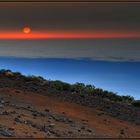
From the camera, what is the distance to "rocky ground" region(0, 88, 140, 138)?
1673 cm

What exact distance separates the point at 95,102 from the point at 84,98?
2.17 feet

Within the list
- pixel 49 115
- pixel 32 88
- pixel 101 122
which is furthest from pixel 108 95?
pixel 49 115

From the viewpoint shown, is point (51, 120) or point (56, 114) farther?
point (56, 114)

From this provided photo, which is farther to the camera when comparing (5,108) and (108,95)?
(108,95)

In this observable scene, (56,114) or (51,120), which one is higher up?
(56,114)

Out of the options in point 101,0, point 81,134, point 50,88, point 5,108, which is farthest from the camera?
point 50,88

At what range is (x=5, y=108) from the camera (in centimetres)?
1911

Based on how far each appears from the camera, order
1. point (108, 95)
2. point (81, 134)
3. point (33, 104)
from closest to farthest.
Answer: point (81, 134) < point (33, 104) < point (108, 95)

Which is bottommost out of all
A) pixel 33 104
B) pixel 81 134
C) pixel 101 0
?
pixel 81 134

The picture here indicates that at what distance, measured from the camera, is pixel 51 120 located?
758 inches

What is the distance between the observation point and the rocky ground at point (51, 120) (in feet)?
54.9

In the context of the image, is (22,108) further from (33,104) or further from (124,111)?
(124,111)

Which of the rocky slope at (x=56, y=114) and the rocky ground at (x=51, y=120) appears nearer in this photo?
the rocky ground at (x=51, y=120)

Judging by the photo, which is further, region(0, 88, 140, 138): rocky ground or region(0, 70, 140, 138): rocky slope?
region(0, 70, 140, 138): rocky slope
